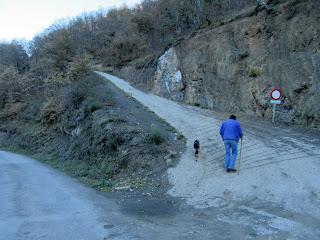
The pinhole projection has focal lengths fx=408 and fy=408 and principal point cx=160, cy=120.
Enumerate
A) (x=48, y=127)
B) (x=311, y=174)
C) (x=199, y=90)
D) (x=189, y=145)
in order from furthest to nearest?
(x=48, y=127)
(x=199, y=90)
(x=189, y=145)
(x=311, y=174)

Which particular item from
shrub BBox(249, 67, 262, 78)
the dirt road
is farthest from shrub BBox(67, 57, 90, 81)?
the dirt road

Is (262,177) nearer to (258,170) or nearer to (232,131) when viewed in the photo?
(258,170)

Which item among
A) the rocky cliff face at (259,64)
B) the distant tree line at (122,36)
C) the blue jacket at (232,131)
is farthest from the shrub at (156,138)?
the distant tree line at (122,36)

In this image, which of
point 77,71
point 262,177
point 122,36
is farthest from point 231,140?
point 122,36

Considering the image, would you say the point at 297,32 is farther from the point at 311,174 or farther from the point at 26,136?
the point at 26,136

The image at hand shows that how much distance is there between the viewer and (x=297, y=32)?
18.6 metres

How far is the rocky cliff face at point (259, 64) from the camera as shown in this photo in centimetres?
1720

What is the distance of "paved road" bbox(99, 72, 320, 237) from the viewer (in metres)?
8.66

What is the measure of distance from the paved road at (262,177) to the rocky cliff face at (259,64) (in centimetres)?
181

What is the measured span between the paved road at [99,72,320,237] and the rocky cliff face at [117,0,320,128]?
1.81 metres

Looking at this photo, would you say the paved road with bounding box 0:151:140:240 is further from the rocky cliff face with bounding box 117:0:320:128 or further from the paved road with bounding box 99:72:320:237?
the rocky cliff face with bounding box 117:0:320:128

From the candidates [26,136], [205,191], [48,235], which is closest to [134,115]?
[205,191]

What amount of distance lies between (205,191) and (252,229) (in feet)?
9.99

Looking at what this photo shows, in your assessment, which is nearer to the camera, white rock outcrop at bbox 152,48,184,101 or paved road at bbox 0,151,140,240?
paved road at bbox 0,151,140,240
